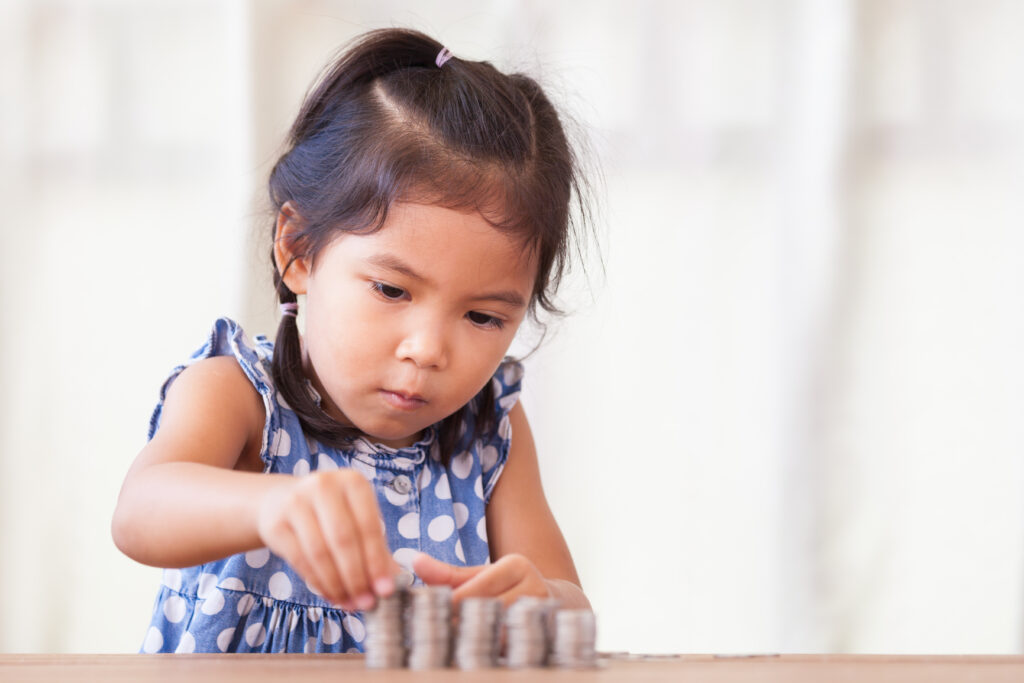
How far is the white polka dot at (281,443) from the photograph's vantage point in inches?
41.8

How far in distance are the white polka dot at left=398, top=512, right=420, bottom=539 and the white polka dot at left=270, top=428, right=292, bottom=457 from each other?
0.43ft

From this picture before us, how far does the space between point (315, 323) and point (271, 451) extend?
0.45 ft

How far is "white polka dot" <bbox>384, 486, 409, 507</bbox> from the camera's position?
1.10m

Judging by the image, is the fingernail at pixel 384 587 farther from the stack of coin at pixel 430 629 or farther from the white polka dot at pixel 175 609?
the white polka dot at pixel 175 609

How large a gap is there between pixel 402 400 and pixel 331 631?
0.23m

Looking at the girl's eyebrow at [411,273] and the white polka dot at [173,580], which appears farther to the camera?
the white polka dot at [173,580]

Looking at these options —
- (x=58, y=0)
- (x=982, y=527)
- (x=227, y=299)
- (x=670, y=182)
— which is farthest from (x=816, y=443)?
(x=58, y=0)

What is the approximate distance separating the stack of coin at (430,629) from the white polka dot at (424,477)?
50 cm

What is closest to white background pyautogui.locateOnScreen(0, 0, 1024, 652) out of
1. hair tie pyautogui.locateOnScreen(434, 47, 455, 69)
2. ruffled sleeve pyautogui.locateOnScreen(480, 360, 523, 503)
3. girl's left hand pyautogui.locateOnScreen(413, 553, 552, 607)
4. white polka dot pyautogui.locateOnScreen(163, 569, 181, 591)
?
ruffled sleeve pyautogui.locateOnScreen(480, 360, 523, 503)

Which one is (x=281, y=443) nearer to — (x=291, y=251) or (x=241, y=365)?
(x=241, y=365)

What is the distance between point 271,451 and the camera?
41.6 inches

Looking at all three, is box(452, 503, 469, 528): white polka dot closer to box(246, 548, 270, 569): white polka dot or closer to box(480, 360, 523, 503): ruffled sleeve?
box(480, 360, 523, 503): ruffled sleeve

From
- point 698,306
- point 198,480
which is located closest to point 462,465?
point 198,480

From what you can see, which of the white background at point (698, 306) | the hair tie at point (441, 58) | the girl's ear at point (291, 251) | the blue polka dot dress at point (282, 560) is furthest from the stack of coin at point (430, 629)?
the white background at point (698, 306)
